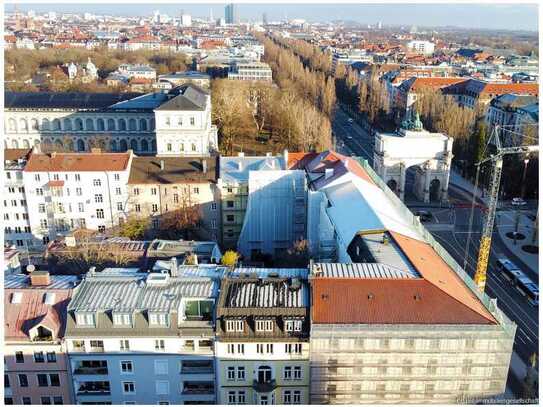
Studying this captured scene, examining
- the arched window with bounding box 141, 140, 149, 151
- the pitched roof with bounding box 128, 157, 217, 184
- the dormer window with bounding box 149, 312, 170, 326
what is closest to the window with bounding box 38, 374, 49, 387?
the dormer window with bounding box 149, 312, 170, 326

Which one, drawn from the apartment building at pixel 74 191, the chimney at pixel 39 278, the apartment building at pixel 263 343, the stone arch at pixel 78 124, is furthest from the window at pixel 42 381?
the stone arch at pixel 78 124

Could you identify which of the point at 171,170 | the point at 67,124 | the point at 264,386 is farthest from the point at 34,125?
the point at 264,386

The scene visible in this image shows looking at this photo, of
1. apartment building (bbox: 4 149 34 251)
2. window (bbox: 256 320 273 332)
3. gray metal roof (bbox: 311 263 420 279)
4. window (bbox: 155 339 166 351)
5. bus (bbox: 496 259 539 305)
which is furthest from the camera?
apartment building (bbox: 4 149 34 251)

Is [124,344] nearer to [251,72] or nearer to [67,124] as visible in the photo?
[67,124]

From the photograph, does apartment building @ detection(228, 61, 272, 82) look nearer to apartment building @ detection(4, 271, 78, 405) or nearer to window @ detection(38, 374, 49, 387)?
apartment building @ detection(4, 271, 78, 405)

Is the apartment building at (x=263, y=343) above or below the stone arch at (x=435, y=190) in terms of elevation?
above

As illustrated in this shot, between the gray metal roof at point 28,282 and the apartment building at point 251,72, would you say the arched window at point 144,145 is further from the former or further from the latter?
the gray metal roof at point 28,282
